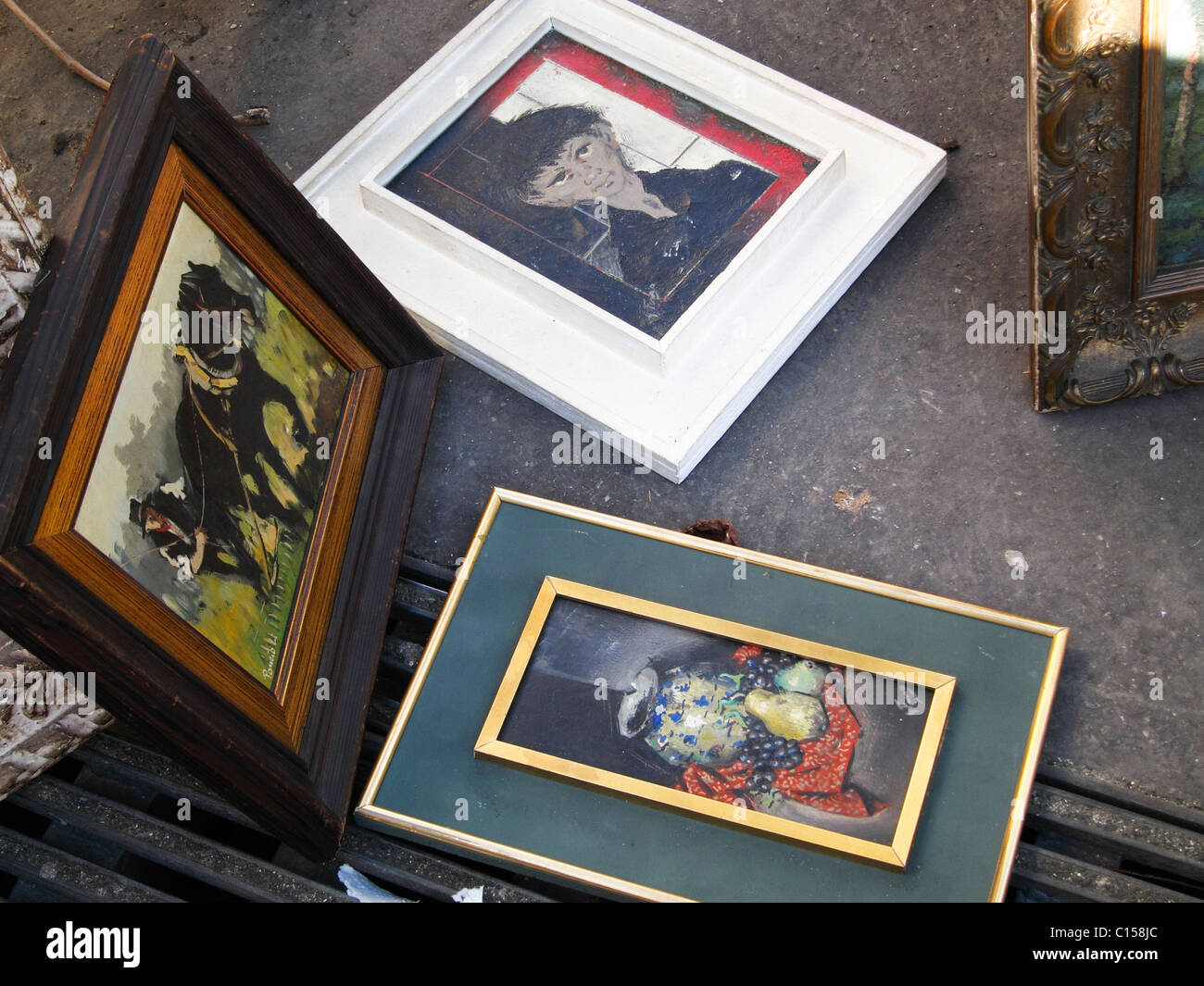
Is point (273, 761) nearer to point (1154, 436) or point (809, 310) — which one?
point (809, 310)

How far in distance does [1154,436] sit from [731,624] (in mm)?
1107

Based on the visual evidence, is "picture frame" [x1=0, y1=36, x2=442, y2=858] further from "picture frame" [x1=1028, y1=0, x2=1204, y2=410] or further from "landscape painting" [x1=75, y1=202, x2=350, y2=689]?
"picture frame" [x1=1028, y1=0, x2=1204, y2=410]

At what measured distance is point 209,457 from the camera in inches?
86.7

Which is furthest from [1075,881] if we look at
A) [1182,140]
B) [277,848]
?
[277,848]

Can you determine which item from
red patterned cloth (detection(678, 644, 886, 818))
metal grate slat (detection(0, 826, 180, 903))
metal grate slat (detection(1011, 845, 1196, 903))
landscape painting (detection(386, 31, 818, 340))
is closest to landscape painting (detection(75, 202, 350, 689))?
metal grate slat (detection(0, 826, 180, 903))

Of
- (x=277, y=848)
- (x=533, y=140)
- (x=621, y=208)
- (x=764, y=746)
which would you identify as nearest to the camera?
(x=764, y=746)

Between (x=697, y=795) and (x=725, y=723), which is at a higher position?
(x=725, y=723)

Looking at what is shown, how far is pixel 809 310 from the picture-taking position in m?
2.90

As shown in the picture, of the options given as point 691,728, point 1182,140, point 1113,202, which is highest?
point 1182,140

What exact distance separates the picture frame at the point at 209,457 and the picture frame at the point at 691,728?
203 millimetres

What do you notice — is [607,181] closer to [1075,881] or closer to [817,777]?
[817,777]

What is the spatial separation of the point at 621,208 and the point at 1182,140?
1262 mm

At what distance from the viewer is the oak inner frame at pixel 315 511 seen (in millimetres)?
1836
